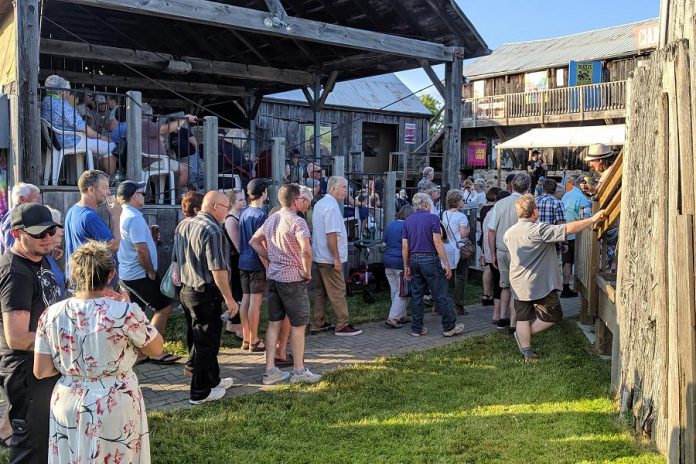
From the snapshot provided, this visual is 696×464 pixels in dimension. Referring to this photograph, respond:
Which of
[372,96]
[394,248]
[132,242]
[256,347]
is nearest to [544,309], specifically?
[394,248]

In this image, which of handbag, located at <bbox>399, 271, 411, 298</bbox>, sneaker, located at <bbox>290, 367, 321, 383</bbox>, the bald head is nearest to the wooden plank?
handbag, located at <bbox>399, 271, 411, 298</bbox>

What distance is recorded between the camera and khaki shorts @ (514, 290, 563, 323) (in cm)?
626

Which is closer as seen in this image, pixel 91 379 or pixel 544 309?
pixel 91 379

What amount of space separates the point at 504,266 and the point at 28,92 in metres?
5.80

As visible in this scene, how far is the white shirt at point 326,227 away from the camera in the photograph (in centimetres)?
714

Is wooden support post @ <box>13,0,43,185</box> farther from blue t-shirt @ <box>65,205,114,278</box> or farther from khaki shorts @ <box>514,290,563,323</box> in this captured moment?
khaki shorts @ <box>514,290,563,323</box>

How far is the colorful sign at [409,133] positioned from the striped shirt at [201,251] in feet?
66.1

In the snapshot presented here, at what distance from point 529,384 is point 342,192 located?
307cm

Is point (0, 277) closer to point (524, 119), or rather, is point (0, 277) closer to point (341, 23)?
point (341, 23)

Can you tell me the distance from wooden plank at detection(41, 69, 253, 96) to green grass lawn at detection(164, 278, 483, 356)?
5625 millimetres

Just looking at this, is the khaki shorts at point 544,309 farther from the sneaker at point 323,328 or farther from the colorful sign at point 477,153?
the colorful sign at point 477,153

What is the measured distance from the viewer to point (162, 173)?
835 centimetres

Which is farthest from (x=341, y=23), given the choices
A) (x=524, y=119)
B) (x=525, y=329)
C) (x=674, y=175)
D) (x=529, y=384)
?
(x=524, y=119)

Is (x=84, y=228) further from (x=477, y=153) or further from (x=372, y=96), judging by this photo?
(x=477, y=153)
